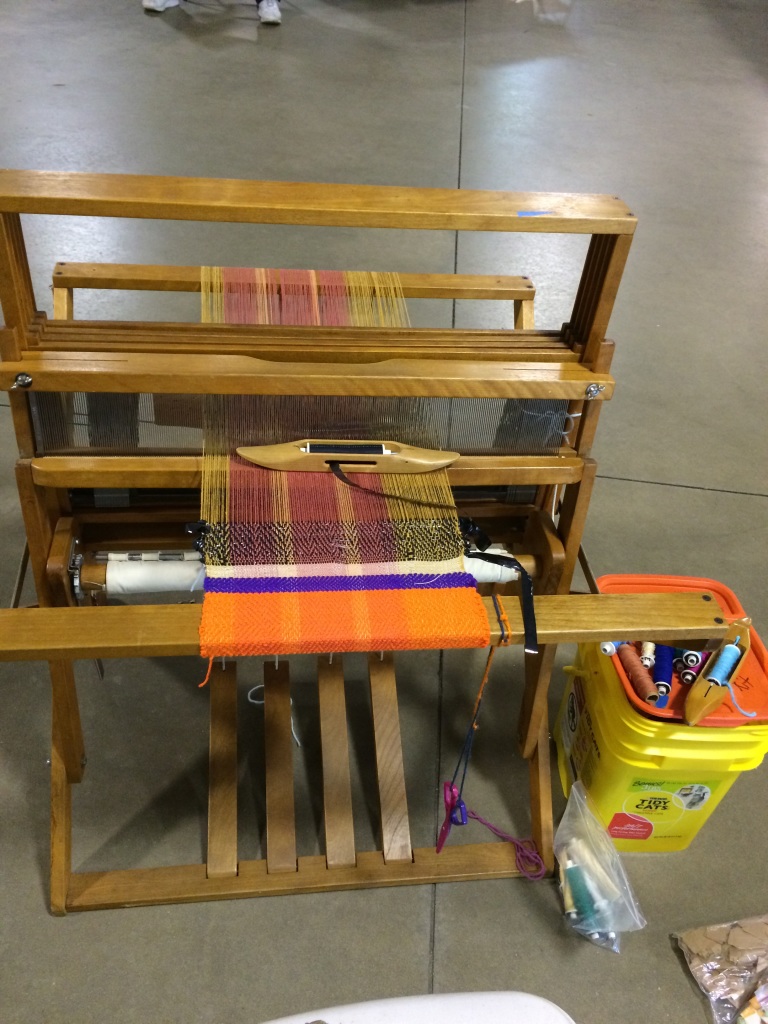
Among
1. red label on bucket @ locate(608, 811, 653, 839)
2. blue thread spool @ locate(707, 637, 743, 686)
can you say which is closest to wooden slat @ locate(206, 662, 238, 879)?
red label on bucket @ locate(608, 811, 653, 839)

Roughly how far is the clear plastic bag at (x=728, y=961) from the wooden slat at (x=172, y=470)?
3.32ft

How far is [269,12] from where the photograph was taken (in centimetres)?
608

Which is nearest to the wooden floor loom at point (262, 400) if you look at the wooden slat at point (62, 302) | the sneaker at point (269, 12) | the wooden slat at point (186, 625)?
the wooden slat at point (186, 625)

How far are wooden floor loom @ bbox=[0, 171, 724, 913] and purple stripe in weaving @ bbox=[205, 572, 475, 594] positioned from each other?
79 mm

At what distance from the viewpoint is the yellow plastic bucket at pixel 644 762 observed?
1.67m

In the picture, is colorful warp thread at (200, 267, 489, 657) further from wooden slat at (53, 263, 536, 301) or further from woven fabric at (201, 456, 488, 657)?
wooden slat at (53, 263, 536, 301)

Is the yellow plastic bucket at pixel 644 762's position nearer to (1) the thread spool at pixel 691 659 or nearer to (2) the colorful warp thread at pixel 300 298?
(1) the thread spool at pixel 691 659

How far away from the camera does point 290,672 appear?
2.24m

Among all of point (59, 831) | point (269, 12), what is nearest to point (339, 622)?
point (59, 831)

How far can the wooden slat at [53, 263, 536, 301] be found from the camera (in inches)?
79.8

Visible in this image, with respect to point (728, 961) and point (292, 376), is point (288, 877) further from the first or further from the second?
point (292, 376)

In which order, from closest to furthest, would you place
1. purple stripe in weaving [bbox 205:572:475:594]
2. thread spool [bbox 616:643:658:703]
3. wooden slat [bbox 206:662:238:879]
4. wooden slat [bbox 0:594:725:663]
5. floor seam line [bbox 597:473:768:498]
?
wooden slat [bbox 0:594:725:663] < purple stripe in weaving [bbox 205:572:475:594] < thread spool [bbox 616:643:658:703] < wooden slat [bbox 206:662:238:879] < floor seam line [bbox 597:473:768:498]

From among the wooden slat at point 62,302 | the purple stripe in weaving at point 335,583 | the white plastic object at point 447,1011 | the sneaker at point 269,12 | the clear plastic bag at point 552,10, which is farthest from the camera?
the clear plastic bag at point 552,10

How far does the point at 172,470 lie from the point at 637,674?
38.3 inches
